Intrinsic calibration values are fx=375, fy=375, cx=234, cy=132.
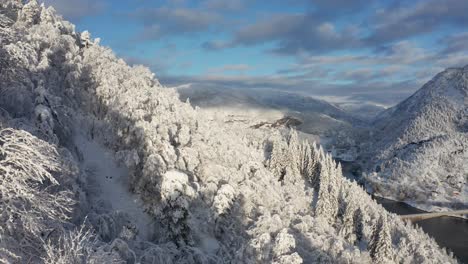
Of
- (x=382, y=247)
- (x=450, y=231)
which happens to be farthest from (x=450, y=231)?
(x=382, y=247)

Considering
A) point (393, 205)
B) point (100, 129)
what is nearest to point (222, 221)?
point (100, 129)

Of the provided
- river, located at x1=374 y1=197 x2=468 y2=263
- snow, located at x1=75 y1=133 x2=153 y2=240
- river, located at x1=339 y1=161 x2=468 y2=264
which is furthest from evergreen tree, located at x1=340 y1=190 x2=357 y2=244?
river, located at x1=374 y1=197 x2=468 y2=263

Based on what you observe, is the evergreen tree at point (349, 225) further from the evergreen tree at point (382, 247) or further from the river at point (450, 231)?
the river at point (450, 231)

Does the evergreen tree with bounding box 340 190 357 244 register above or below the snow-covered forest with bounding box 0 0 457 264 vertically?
below

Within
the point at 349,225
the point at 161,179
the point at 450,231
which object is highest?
the point at 161,179

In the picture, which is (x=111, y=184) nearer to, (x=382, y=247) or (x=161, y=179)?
(x=161, y=179)

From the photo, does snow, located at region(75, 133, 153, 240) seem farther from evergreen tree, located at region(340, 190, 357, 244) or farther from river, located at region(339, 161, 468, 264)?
river, located at region(339, 161, 468, 264)
